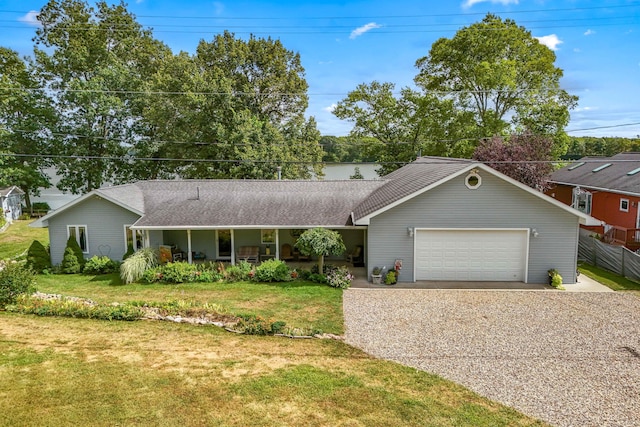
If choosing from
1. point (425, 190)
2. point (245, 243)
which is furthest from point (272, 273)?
point (425, 190)

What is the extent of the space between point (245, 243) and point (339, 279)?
6014 mm

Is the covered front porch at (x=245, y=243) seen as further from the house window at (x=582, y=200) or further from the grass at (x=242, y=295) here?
the house window at (x=582, y=200)

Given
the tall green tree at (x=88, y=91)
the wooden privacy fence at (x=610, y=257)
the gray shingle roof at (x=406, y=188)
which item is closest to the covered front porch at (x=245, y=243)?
the gray shingle roof at (x=406, y=188)

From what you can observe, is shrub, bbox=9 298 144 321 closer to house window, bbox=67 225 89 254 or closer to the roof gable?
house window, bbox=67 225 89 254

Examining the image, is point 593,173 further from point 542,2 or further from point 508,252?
point 508,252

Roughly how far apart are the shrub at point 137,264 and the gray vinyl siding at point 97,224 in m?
2.01

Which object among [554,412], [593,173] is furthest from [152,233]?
[593,173]

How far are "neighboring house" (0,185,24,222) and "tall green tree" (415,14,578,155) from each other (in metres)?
36.3

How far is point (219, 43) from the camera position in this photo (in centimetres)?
3428

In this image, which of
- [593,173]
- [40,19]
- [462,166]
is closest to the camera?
[462,166]

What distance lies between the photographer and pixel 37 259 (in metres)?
18.8

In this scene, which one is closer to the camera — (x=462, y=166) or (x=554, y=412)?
(x=554, y=412)

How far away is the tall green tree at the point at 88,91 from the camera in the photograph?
113 ft

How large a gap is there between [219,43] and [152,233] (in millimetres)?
21539
